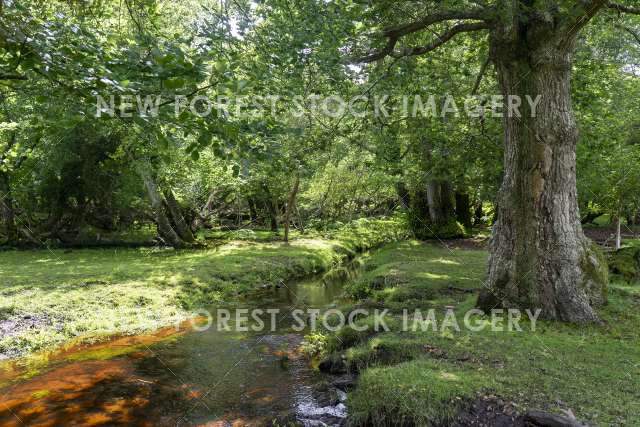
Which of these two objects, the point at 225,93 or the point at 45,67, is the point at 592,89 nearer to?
the point at 225,93

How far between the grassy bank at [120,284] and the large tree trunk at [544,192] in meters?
9.12

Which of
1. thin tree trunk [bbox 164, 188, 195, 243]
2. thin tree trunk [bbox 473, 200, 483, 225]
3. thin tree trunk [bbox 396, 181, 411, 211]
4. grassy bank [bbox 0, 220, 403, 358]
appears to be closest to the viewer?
grassy bank [bbox 0, 220, 403, 358]

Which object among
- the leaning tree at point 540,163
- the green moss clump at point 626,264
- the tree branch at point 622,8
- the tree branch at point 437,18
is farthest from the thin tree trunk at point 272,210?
the tree branch at point 622,8

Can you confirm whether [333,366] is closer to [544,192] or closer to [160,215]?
[544,192]

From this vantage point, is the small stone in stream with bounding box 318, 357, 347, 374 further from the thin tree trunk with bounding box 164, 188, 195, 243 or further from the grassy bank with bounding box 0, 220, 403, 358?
the thin tree trunk with bounding box 164, 188, 195, 243

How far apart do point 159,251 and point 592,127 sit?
62.1ft

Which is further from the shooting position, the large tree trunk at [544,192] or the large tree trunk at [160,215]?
the large tree trunk at [160,215]

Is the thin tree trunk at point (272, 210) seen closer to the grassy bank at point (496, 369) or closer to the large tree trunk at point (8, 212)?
the large tree trunk at point (8, 212)

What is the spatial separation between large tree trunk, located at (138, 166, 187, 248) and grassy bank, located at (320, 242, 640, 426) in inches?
640

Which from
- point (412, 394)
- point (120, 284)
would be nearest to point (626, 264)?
point (412, 394)

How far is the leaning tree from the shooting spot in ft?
28.4

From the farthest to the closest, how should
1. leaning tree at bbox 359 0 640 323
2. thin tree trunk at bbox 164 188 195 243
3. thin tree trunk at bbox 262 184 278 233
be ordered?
thin tree trunk at bbox 262 184 278 233
thin tree trunk at bbox 164 188 195 243
leaning tree at bbox 359 0 640 323

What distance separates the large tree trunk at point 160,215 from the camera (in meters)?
23.0

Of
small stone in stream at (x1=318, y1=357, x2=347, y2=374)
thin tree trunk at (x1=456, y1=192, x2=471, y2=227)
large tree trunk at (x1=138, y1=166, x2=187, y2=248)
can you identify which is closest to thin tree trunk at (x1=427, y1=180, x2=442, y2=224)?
thin tree trunk at (x1=456, y1=192, x2=471, y2=227)
